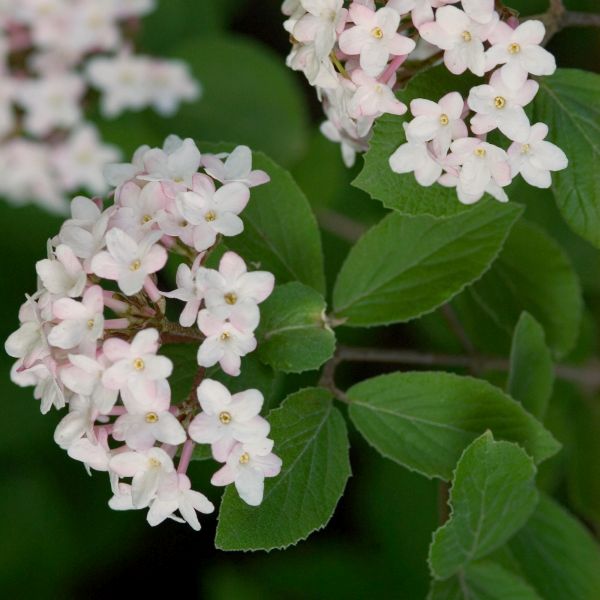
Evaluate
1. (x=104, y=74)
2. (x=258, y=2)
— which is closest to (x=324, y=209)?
(x=104, y=74)

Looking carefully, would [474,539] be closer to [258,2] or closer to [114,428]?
[114,428]

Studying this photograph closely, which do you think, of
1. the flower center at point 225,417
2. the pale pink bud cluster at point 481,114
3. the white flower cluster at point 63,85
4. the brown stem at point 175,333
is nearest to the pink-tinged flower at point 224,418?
the flower center at point 225,417

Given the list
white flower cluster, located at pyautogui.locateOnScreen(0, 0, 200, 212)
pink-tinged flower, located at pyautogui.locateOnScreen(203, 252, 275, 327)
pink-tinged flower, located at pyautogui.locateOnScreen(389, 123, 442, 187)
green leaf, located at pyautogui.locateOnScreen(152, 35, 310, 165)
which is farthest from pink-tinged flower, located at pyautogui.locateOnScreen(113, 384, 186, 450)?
green leaf, located at pyautogui.locateOnScreen(152, 35, 310, 165)

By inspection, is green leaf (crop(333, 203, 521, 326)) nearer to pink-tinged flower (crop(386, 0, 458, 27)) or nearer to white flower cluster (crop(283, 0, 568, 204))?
white flower cluster (crop(283, 0, 568, 204))

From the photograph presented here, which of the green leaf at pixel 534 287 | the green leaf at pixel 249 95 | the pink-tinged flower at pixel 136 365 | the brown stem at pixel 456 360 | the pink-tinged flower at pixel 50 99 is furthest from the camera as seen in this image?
the green leaf at pixel 249 95

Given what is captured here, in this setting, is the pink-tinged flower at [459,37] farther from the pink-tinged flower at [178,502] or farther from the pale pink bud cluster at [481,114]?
the pink-tinged flower at [178,502]

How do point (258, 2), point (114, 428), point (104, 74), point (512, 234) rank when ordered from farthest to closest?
1. point (258, 2)
2. point (104, 74)
3. point (512, 234)
4. point (114, 428)

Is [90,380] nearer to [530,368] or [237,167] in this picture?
[237,167]
